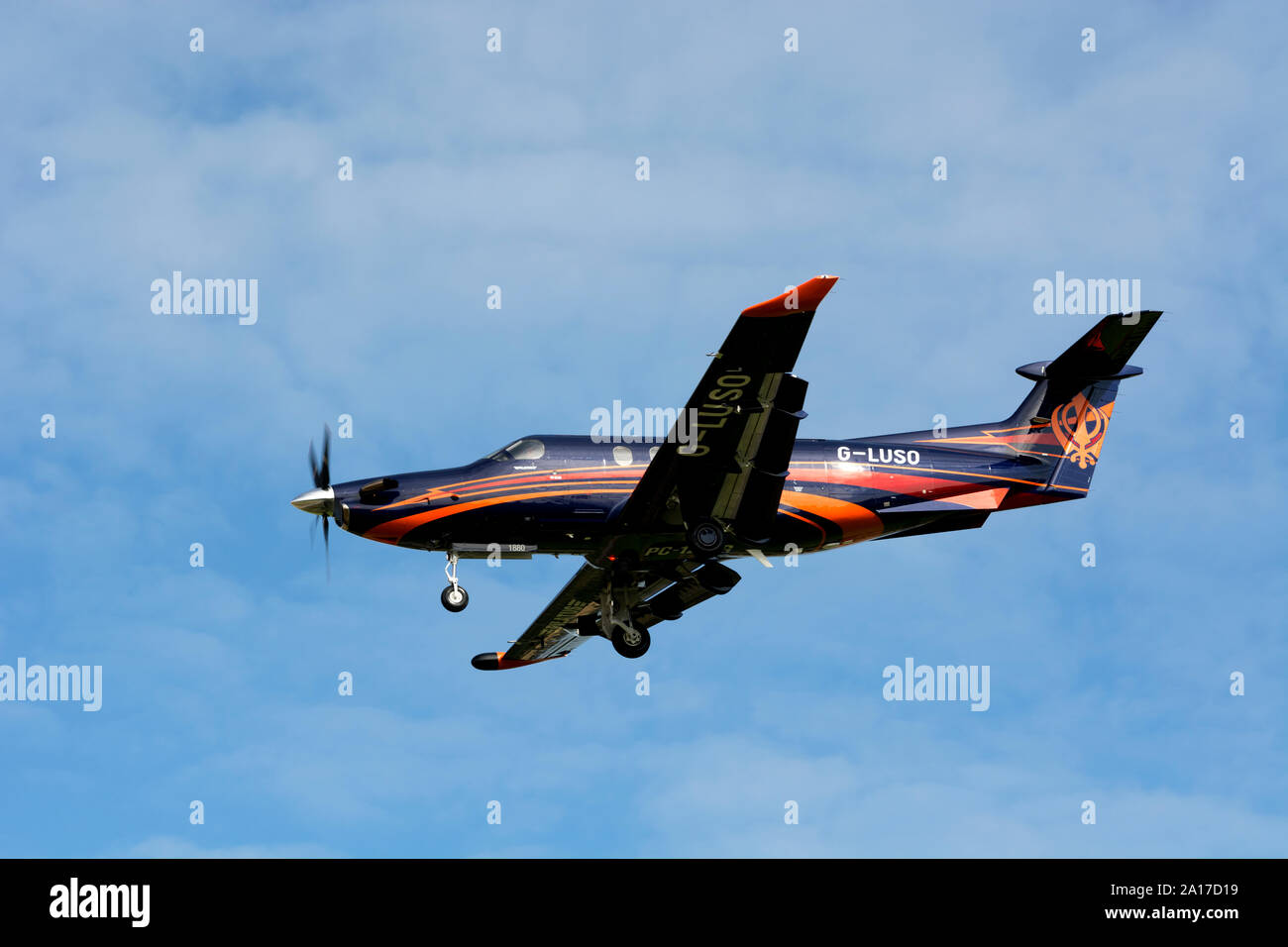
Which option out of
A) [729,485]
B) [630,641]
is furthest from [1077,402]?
[630,641]

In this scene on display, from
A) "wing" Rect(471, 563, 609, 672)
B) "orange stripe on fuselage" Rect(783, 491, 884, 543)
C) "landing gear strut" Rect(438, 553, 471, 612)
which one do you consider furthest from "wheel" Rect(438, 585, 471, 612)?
"orange stripe on fuselage" Rect(783, 491, 884, 543)

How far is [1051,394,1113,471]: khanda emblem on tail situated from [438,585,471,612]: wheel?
14.9 metres

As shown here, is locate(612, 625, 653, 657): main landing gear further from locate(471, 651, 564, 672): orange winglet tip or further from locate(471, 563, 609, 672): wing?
locate(471, 651, 564, 672): orange winglet tip

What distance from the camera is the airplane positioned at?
2700 cm

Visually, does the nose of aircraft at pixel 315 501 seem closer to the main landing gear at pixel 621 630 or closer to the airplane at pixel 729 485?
the airplane at pixel 729 485

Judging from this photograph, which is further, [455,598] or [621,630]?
[621,630]

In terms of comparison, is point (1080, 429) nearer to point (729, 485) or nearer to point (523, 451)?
point (729, 485)

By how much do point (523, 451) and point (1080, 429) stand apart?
45.8 ft

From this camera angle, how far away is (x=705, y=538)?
28703mm

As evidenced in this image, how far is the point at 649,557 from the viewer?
1200 inches

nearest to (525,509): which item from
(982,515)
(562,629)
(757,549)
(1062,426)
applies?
(757,549)

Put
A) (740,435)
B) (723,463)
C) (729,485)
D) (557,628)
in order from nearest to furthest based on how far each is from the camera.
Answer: (740,435), (723,463), (729,485), (557,628)

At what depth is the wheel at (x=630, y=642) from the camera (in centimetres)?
3198
